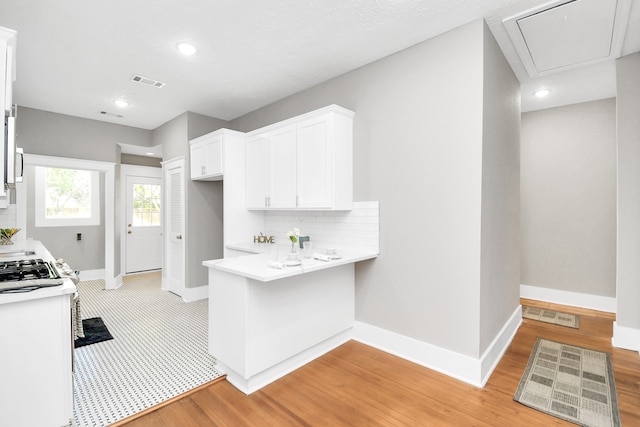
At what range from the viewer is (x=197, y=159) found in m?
4.36

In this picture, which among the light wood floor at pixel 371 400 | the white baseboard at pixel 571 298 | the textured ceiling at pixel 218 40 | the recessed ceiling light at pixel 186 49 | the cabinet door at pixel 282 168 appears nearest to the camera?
the light wood floor at pixel 371 400

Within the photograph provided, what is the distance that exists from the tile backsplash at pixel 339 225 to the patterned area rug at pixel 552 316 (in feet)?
7.85

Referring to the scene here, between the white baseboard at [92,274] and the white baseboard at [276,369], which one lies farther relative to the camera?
the white baseboard at [92,274]

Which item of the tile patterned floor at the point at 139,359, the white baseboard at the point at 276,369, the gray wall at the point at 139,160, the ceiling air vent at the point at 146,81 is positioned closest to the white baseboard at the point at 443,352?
the white baseboard at the point at 276,369

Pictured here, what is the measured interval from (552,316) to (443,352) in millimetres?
2212

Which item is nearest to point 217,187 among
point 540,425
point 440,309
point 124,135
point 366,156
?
point 124,135

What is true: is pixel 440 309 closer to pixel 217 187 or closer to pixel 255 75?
pixel 255 75

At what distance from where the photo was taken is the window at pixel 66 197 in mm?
5629

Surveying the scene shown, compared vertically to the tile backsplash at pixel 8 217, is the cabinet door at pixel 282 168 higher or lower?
higher

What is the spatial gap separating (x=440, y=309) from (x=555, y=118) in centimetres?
351

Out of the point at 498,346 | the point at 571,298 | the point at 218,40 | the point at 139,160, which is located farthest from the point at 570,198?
the point at 139,160

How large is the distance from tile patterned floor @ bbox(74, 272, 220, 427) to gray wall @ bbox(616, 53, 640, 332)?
3.80 m

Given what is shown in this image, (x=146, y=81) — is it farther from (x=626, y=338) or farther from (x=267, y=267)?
(x=626, y=338)

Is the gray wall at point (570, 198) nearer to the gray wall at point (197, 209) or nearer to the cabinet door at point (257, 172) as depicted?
the cabinet door at point (257, 172)
